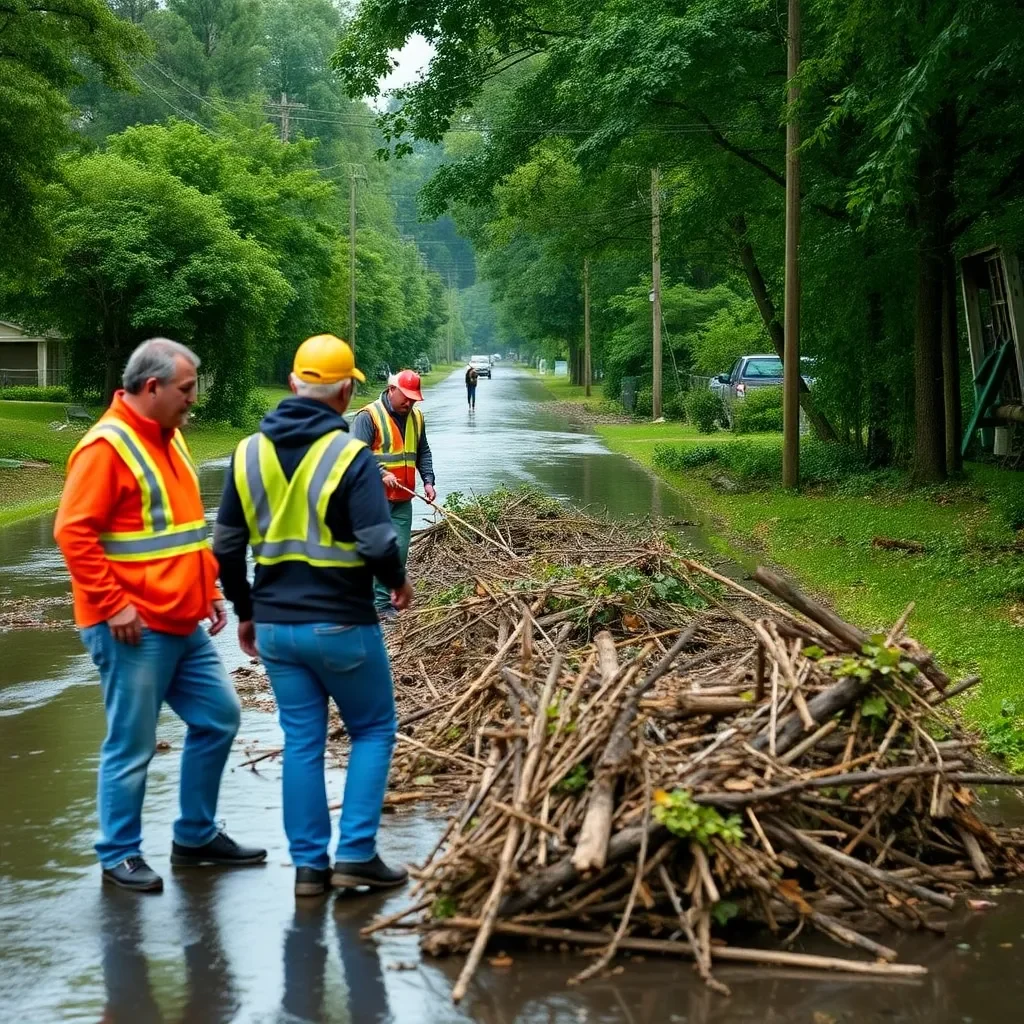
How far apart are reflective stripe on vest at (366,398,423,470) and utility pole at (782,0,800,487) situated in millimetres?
10075

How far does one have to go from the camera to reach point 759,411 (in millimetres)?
36406

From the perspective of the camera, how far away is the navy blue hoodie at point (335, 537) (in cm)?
555

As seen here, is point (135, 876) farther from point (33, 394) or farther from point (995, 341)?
point (33, 394)

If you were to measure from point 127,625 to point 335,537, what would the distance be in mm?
825

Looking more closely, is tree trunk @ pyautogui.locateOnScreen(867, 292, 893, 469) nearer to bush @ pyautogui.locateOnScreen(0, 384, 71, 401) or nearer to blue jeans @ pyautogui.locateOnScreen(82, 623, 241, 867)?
blue jeans @ pyautogui.locateOnScreen(82, 623, 241, 867)

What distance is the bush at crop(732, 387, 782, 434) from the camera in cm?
3600

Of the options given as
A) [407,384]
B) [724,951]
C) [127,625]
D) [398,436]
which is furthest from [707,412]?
[724,951]

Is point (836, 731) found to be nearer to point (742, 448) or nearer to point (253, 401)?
point (742, 448)

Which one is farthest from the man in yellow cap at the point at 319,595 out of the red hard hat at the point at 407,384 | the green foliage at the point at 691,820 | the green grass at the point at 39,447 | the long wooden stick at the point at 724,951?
the green grass at the point at 39,447

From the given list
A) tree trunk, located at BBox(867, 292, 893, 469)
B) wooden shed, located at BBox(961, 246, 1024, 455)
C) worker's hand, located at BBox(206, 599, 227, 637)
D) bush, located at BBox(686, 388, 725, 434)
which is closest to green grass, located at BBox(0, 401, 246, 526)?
bush, located at BBox(686, 388, 725, 434)

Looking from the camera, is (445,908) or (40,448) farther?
(40,448)

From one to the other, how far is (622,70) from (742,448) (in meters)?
8.63

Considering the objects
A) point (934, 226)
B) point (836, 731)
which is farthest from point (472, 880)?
point (934, 226)

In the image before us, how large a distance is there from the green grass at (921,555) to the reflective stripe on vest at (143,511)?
4.28 meters
